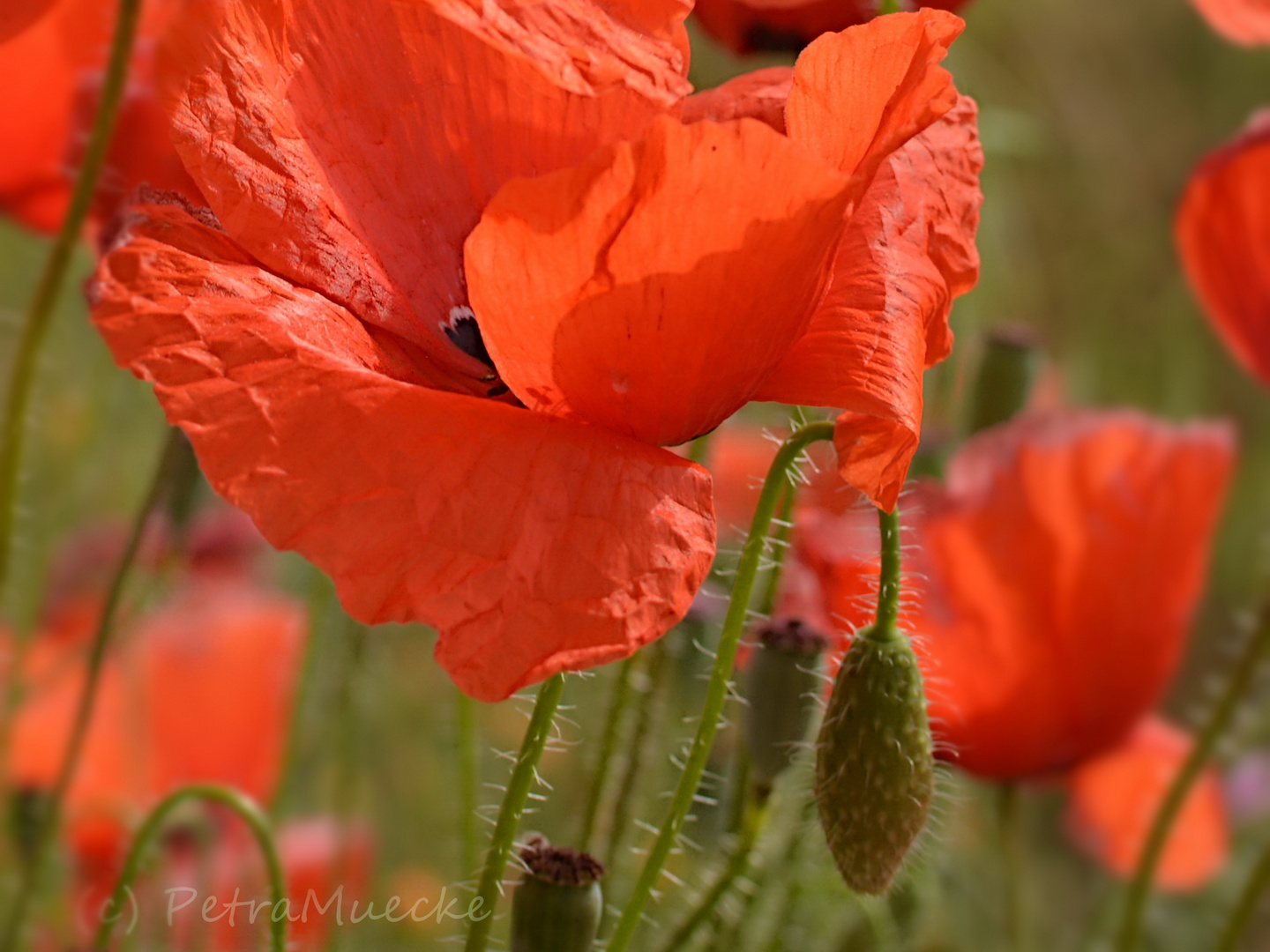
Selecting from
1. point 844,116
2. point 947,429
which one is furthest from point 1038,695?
point 844,116

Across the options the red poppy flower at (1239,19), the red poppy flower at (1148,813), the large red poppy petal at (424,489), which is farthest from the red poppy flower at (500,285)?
the red poppy flower at (1148,813)

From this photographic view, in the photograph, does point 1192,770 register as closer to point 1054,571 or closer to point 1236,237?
point 1054,571

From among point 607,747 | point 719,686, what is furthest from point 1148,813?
point 719,686

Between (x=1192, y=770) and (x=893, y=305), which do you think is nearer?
(x=893, y=305)

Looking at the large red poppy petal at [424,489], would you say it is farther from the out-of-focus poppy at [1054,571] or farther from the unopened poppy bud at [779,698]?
the out-of-focus poppy at [1054,571]

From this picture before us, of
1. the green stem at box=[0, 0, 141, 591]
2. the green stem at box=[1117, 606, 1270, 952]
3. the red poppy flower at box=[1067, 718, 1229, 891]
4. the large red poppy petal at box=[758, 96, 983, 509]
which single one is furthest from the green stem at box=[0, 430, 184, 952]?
the red poppy flower at box=[1067, 718, 1229, 891]

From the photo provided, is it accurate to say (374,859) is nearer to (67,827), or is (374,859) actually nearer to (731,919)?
(67,827)

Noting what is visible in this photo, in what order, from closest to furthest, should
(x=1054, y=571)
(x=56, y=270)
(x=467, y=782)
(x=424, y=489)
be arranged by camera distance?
(x=424, y=489) → (x=56, y=270) → (x=467, y=782) → (x=1054, y=571)
